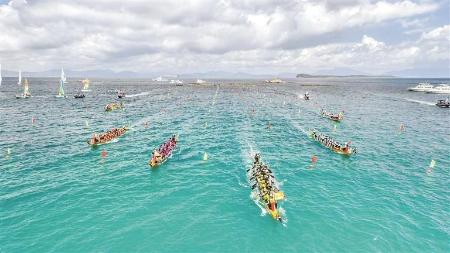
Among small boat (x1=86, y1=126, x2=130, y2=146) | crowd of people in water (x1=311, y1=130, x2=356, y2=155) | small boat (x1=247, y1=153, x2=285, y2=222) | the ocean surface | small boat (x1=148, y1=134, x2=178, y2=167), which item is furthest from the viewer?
small boat (x1=86, y1=126, x2=130, y2=146)

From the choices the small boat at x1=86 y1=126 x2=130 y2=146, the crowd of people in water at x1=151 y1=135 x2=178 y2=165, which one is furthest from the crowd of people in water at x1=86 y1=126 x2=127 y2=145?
the crowd of people in water at x1=151 y1=135 x2=178 y2=165

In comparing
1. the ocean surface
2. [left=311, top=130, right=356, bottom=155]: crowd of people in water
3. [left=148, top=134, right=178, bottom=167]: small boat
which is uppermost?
[left=311, top=130, right=356, bottom=155]: crowd of people in water

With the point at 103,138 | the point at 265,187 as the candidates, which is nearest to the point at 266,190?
the point at 265,187

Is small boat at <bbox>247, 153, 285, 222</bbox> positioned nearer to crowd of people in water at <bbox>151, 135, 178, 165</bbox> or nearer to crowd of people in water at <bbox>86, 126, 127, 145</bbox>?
crowd of people in water at <bbox>151, 135, 178, 165</bbox>

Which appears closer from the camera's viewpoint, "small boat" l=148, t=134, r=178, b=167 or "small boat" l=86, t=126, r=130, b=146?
"small boat" l=148, t=134, r=178, b=167

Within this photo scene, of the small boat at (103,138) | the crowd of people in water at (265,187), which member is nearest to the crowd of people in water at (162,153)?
the small boat at (103,138)

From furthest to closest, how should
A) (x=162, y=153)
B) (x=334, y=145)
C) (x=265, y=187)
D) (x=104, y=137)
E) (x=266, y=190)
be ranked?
1. (x=104, y=137)
2. (x=334, y=145)
3. (x=162, y=153)
4. (x=265, y=187)
5. (x=266, y=190)

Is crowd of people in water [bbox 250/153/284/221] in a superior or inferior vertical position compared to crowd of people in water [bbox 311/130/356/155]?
inferior

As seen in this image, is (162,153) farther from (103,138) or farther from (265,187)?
(265,187)

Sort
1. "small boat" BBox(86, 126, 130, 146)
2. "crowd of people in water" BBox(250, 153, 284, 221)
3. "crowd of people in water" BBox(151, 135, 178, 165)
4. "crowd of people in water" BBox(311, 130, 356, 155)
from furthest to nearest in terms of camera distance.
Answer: "small boat" BBox(86, 126, 130, 146)
"crowd of people in water" BBox(311, 130, 356, 155)
"crowd of people in water" BBox(151, 135, 178, 165)
"crowd of people in water" BBox(250, 153, 284, 221)

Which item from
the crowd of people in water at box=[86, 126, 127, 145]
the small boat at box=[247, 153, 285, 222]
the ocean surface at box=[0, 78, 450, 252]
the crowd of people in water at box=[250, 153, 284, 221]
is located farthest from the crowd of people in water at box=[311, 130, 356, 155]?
the crowd of people in water at box=[86, 126, 127, 145]
